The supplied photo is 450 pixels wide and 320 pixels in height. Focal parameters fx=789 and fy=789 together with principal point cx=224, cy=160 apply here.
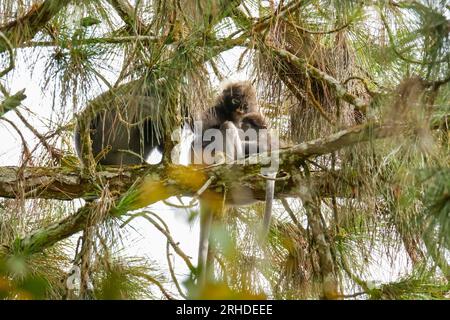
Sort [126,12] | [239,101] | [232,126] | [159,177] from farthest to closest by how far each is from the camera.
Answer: [239,101], [232,126], [159,177], [126,12]

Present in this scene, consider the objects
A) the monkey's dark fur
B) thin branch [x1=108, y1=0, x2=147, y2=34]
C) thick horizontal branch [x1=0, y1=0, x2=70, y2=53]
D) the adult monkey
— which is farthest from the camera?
the monkey's dark fur

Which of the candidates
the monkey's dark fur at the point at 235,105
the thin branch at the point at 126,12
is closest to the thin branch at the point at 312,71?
the thin branch at the point at 126,12

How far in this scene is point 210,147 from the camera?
166 inches

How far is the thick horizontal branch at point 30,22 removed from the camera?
2600 millimetres

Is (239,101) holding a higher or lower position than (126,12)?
higher

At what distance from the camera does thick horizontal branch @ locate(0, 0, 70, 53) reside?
2600mm

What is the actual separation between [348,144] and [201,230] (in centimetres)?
84

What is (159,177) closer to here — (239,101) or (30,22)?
(30,22)

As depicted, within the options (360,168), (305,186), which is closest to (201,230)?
(305,186)

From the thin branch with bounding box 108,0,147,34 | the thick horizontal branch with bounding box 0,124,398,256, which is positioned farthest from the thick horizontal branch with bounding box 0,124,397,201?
the thin branch with bounding box 108,0,147,34

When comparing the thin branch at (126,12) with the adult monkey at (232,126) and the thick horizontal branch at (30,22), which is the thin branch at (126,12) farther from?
the adult monkey at (232,126)

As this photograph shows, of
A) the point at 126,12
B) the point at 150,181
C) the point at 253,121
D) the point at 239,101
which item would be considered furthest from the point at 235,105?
the point at 150,181

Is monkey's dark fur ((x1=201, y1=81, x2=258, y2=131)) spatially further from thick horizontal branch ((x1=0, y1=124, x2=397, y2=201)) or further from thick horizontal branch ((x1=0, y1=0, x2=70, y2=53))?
thick horizontal branch ((x1=0, y1=0, x2=70, y2=53))

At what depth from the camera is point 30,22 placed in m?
2.65
